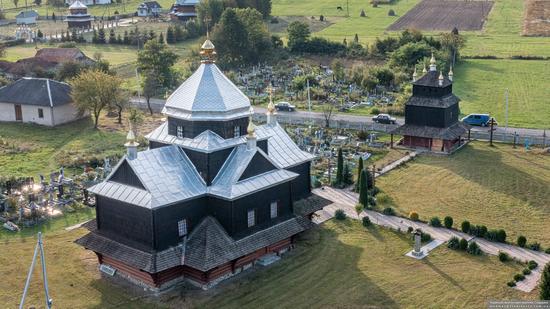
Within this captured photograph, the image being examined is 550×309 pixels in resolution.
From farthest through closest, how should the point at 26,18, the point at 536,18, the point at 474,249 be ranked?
the point at 26,18, the point at 536,18, the point at 474,249

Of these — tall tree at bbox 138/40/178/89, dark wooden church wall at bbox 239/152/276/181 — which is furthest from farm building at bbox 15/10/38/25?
dark wooden church wall at bbox 239/152/276/181

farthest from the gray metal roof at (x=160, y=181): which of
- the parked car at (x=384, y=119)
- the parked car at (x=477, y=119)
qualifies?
the parked car at (x=477, y=119)

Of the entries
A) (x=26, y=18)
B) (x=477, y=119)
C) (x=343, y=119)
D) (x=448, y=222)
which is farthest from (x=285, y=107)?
(x=26, y=18)

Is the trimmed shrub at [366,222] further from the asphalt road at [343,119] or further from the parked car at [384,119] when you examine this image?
the parked car at [384,119]

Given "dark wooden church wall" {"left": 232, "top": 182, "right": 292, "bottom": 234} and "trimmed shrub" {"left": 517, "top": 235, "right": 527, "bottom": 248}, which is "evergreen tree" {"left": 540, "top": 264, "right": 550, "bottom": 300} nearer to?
"trimmed shrub" {"left": 517, "top": 235, "right": 527, "bottom": 248}

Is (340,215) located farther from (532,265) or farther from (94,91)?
(94,91)

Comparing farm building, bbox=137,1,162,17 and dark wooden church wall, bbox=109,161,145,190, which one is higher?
farm building, bbox=137,1,162,17
